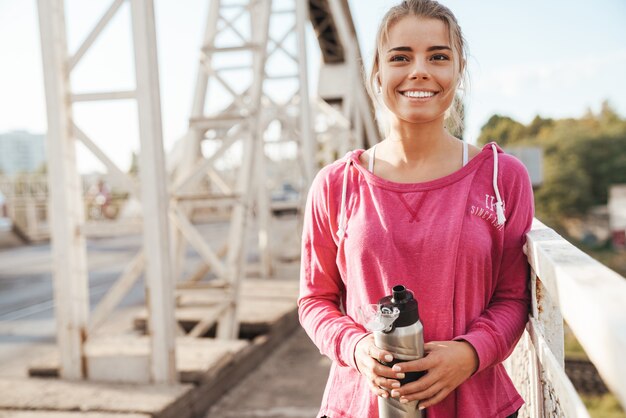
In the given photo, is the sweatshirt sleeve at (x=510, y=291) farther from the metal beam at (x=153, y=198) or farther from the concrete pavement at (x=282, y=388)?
the concrete pavement at (x=282, y=388)

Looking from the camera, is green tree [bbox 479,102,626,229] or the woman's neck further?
green tree [bbox 479,102,626,229]

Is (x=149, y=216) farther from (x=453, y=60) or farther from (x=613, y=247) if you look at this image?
(x=613, y=247)

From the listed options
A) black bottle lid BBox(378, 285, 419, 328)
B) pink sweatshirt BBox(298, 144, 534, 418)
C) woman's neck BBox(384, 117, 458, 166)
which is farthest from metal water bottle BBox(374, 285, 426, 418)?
woman's neck BBox(384, 117, 458, 166)

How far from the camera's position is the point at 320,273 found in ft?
5.01

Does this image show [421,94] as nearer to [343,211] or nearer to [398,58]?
[398,58]

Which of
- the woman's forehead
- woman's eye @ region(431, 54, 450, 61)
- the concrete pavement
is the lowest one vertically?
the concrete pavement

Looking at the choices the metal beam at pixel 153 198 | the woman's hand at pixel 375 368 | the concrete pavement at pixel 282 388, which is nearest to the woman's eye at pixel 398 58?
the woman's hand at pixel 375 368

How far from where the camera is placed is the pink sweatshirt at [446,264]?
1.34 meters

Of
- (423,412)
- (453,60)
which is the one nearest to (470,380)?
(423,412)

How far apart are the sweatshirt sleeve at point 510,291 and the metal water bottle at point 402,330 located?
5.8 inches

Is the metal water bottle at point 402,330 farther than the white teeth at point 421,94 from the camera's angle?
No

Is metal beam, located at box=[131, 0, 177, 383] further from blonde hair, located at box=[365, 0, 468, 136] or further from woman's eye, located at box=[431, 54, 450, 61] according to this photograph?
woman's eye, located at box=[431, 54, 450, 61]

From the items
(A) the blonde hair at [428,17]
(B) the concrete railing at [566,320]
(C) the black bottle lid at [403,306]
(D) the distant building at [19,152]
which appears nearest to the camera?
(B) the concrete railing at [566,320]

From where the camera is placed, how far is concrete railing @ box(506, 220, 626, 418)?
72 cm
